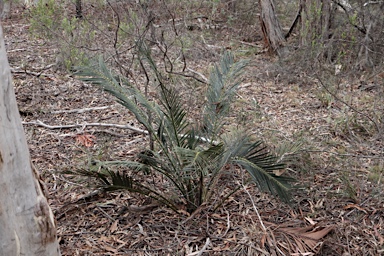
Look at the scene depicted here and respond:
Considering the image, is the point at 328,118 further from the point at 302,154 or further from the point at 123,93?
the point at 123,93

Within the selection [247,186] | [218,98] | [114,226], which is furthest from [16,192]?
[247,186]

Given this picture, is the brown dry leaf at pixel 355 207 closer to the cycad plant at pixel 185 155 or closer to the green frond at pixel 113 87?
the cycad plant at pixel 185 155

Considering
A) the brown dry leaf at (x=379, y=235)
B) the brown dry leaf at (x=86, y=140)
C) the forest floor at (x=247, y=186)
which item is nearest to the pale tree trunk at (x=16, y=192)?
the forest floor at (x=247, y=186)

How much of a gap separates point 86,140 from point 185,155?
6.73 feet

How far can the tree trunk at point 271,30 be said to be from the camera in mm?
8289

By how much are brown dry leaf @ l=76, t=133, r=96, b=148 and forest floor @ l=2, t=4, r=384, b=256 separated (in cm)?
2

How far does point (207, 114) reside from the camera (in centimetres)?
393

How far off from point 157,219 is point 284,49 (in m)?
5.51

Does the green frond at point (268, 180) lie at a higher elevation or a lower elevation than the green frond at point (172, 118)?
lower

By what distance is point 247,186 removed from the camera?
13.4 ft

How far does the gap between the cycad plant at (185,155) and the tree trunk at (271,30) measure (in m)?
4.31

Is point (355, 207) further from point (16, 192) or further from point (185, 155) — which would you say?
point (16, 192)

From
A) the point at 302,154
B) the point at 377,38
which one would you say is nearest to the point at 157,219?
the point at 302,154

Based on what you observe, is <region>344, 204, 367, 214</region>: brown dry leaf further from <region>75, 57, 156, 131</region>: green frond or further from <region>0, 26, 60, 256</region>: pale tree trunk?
<region>0, 26, 60, 256</region>: pale tree trunk
